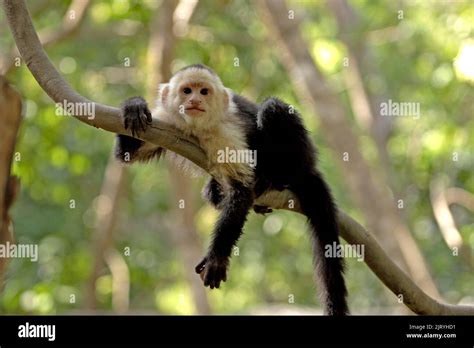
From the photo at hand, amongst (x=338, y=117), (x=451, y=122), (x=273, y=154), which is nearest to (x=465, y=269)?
(x=451, y=122)

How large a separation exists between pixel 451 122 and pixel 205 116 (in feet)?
20.7

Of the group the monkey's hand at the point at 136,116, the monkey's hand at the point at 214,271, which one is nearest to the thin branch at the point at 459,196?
the monkey's hand at the point at 214,271

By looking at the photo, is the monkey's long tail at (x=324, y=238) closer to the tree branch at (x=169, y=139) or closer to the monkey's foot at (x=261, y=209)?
the tree branch at (x=169, y=139)

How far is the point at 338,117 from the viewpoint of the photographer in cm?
838

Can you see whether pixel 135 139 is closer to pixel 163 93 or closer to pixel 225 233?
pixel 163 93

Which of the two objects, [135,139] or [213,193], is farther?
[213,193]

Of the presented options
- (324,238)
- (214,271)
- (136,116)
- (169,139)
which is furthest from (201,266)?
(136,116)

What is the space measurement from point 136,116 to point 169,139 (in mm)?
222

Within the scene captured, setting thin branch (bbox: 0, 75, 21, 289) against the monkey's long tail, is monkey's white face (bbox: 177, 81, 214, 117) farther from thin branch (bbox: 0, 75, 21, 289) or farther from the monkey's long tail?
thin branch (bbox: 0, 75, 21, 289)

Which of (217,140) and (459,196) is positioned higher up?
(459,196)

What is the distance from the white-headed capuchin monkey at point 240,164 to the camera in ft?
13.8

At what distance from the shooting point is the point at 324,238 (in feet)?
14.3
